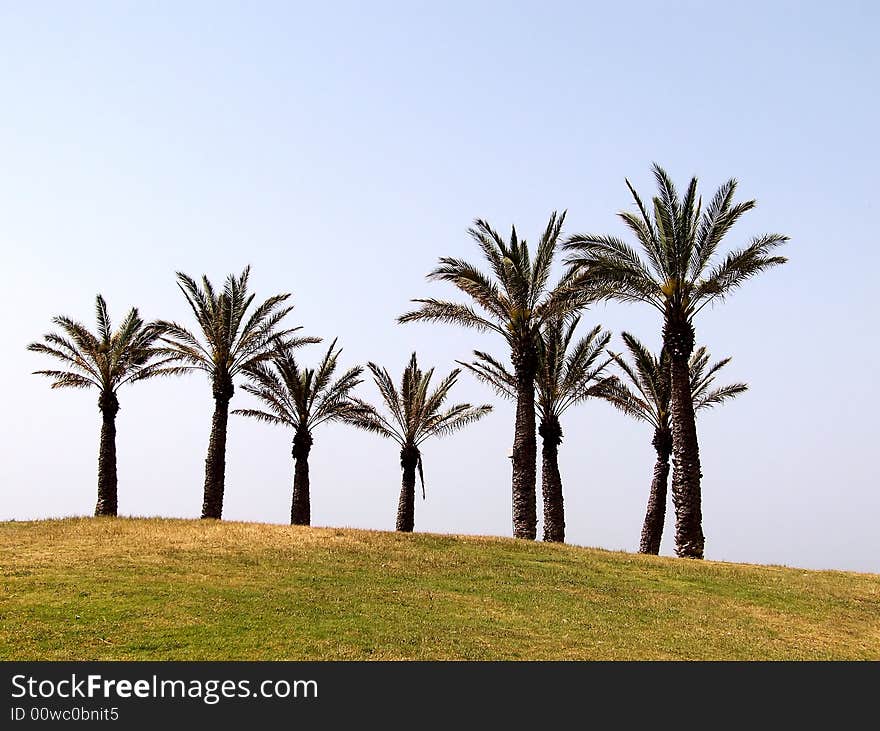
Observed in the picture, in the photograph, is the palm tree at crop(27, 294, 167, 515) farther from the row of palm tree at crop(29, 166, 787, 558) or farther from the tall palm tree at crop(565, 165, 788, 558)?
the tall palm tree at crop(565, 165, 788, 558)

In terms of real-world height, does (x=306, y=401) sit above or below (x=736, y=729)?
above

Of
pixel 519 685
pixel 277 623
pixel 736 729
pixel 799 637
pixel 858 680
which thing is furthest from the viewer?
pixel 799 637

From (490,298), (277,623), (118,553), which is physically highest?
(490,298)

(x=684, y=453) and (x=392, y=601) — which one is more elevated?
(x=684, y=453)

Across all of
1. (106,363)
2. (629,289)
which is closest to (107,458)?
(106,363)

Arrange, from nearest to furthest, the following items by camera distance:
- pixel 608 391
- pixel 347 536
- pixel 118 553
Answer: pixel 118 553, pixel 347 536, pixel 608 391

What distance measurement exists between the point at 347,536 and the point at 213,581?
8898 millimetres

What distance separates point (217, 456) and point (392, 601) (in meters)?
22.7

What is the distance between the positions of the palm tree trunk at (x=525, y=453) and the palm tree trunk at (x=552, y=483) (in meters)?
1.89

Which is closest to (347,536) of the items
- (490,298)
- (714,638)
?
(490,298)

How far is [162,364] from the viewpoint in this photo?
1746 inches

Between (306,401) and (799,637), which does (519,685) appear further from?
(306,401)

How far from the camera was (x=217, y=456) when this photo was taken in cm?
4234

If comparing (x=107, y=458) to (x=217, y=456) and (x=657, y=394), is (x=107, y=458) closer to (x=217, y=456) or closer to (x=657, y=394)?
(x=217, y=456)
